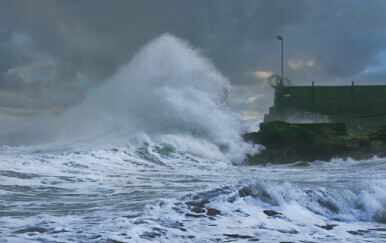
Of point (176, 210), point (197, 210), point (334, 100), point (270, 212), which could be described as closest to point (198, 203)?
point (197, 210)

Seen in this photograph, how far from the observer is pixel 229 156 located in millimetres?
13586

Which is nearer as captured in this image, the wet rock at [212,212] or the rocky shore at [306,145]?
the wet rock at [212,212]

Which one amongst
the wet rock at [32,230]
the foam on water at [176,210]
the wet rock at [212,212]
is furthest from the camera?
the wet rock at [212,212]

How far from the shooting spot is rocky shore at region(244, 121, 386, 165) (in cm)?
1372

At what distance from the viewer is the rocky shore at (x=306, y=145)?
1372 centimetres

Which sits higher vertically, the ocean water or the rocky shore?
the rocky shore

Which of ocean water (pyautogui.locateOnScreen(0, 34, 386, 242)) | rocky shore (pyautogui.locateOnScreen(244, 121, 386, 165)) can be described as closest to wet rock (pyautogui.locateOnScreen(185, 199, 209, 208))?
ocean water (pyautogui.locateOnScreen(0, 34, 386, 242))

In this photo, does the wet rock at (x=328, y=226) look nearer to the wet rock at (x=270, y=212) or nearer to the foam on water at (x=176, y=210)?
the foam on water at (x=176, y=210)

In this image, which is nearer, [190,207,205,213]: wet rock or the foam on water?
the foam on water

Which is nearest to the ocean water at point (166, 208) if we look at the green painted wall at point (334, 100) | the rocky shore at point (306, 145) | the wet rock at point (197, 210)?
the wet rock at point (197, 210)

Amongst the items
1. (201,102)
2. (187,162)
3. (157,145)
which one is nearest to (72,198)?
(187,162)

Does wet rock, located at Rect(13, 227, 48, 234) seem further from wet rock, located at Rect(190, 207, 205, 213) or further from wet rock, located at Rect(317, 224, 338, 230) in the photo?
wet rock, located at Rect(317, 224, 338, 230)

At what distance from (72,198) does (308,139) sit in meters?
11.7

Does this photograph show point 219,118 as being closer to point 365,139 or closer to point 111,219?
point 365,139
